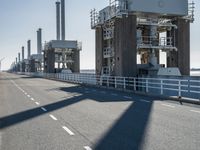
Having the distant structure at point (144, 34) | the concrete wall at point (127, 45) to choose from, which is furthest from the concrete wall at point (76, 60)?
the concrete wall at point (127, 45)

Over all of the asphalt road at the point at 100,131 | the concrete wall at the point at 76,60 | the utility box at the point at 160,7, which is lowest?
the asphalt road at the point at 100,131

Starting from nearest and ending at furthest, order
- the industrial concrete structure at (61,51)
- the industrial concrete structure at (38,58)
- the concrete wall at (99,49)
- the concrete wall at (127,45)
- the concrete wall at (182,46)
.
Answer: the concrete wall at (127,45) < the concrete wall at (182,46) < the concrete wall at (99,49) < the industrial concrete structure at (61,51) < the industrial concrete structure at (38,58)

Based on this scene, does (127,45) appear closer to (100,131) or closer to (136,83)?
(136,83)

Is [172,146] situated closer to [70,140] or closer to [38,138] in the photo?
[70,140]

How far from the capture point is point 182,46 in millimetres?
41219

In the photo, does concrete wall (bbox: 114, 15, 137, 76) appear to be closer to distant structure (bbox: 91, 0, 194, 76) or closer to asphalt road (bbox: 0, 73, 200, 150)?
distant structure (bbox: 91, 0, 194, 76)

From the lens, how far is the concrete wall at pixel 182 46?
41.2 metres

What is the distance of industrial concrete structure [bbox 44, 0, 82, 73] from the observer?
83.6 m

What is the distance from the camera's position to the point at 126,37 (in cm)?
3812

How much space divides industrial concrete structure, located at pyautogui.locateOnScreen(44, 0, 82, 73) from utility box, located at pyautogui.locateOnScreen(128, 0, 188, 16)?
44702mm

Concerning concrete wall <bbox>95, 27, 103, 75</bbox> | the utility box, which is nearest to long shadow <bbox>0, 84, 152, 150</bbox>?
the utility box

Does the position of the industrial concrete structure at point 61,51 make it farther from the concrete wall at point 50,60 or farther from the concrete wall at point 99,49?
the concrete wall at point 99,49

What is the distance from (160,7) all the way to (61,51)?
5032cm

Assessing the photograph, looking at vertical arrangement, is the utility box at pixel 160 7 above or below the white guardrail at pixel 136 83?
above
